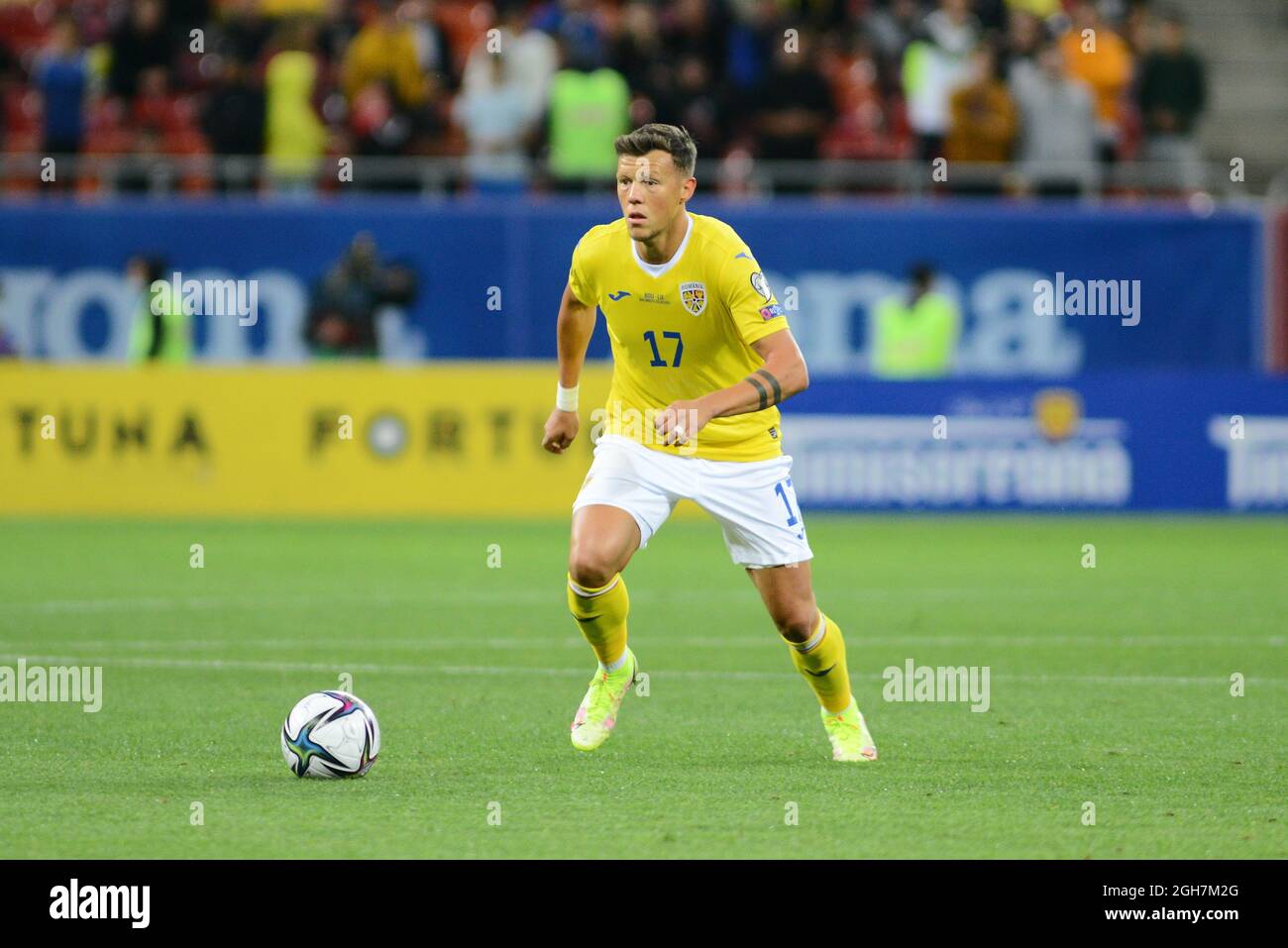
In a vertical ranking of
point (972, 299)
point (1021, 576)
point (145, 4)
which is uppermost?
point (145, 4)

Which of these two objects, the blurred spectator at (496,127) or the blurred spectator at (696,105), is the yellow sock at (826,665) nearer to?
the blurred spectator at (696,105)

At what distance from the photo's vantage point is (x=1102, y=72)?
22.8 meters

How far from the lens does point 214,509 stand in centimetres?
1936

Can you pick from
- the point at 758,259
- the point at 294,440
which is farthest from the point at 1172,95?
the point at 294,440

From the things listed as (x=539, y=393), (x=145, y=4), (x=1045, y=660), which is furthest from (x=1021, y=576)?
(x=145, y=4)

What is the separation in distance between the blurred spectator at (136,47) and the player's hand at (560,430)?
14.9 meters

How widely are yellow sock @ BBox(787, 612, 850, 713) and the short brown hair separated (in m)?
1.74

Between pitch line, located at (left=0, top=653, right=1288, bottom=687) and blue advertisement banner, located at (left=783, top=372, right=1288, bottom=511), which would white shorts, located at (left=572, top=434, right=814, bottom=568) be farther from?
blue advertisement banner, located at (left=783, top=372, right=1288, bottom=511)

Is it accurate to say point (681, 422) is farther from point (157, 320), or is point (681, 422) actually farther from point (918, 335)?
point (157, 320)

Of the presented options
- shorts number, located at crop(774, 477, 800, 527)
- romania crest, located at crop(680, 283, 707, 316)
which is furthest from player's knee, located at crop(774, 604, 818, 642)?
romania crest, located at crop(680, 283, 707, 316)

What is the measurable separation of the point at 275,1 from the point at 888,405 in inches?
336

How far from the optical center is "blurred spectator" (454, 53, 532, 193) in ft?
71.3

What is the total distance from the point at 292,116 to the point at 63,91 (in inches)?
86.8
